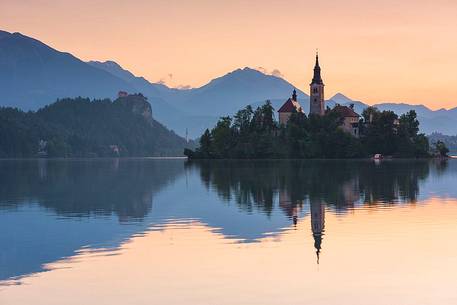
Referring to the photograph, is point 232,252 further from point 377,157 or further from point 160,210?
point 377,157

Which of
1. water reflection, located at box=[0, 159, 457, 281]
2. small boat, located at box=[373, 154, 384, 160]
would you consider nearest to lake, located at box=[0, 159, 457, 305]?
water reflection, located at box=[0, 159, 457, 281]

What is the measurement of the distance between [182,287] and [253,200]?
3259 centimetres

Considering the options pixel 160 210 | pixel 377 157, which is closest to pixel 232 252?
pixel 160 210

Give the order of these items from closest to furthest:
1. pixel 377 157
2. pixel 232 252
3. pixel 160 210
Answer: pixel 232 252 < pixel 160 210 < pixel 377 157

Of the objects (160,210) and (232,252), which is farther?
(160,210)

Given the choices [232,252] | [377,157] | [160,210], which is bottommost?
[232,252]

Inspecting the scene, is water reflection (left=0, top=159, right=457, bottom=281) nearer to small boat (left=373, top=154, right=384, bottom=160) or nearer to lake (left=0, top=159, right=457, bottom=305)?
lake (left=0, top=159, right=457, bottom=305)

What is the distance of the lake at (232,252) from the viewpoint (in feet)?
72.4

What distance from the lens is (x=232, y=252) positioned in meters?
29.4

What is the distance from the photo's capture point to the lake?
72.4 feet

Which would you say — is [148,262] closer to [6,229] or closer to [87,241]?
[87,241]

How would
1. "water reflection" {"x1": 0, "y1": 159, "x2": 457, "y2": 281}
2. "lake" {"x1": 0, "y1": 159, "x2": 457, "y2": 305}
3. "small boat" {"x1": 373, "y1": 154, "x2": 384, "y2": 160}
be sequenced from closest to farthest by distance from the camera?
"lake" {"x1": 0, "y1": 159, "x2": 457, "y2": 305}
"water reflection" {"x1": 0, "y1": 159, "x2": 457, "y2": 281}
"small boat" {"x1": 373, "y1": 154, "x2": 384, "y2": 160}

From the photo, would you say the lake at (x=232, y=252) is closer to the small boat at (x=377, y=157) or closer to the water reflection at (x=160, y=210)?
the water reflection at (x=160, y=210)

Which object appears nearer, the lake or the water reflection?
the lake
